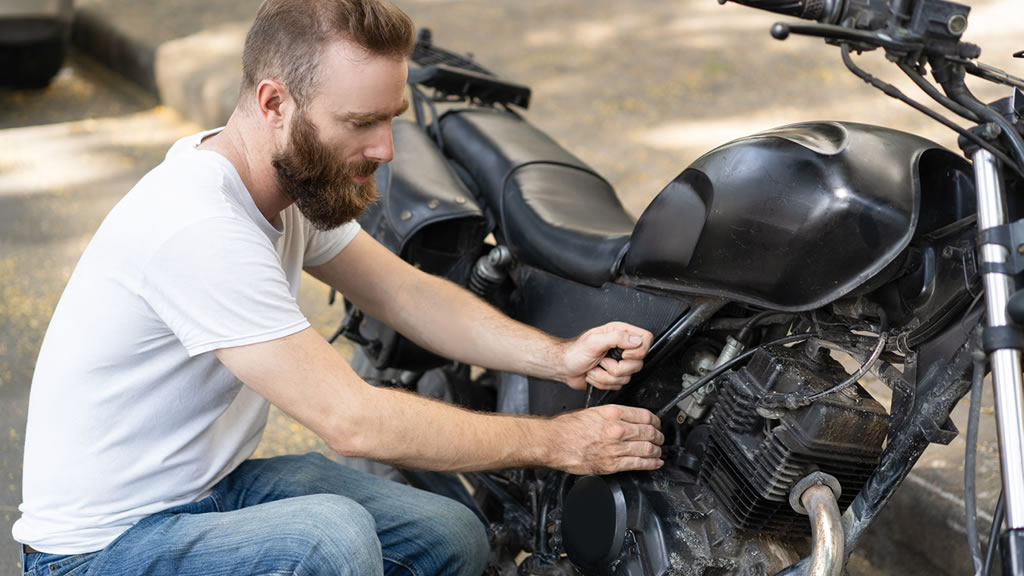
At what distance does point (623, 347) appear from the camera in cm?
183

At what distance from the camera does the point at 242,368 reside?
5.35 feet

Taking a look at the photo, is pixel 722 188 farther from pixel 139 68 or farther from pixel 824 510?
pixel 139 68

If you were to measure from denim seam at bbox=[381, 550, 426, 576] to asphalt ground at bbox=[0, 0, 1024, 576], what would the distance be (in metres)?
1.04

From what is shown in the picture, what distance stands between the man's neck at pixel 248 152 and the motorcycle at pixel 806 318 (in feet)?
2.04

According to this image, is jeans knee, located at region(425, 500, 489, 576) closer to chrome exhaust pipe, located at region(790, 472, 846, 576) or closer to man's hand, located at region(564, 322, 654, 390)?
man's hand, located at region(564, 322, 654, 390)

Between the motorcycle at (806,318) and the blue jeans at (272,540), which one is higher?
the motorcycle at (806,318)

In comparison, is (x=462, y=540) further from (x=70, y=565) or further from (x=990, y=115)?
(x=990, y=115)

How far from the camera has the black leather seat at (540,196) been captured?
6.70 ft

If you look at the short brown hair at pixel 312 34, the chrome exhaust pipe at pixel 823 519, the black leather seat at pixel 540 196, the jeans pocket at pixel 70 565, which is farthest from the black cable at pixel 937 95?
the jeans pocket at pixel 70 565

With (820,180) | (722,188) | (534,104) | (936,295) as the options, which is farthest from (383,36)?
(534,104)

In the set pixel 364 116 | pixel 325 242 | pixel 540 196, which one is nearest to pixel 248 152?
pixel 364 116

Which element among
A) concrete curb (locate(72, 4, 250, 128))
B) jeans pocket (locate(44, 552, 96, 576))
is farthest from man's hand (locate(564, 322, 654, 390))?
concrete curb (locate(72, 4, 250, 128))

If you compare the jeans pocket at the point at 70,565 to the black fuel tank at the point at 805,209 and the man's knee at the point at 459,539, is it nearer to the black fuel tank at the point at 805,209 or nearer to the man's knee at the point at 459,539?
the man's knee at the point at 459,539

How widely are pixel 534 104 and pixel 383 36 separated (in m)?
3.45
